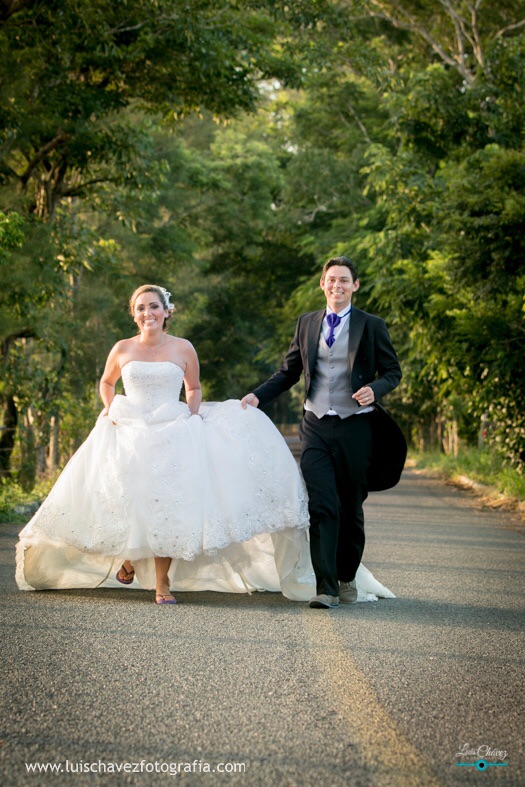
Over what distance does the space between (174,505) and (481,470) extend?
16.1 meters

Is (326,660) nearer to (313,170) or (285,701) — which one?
(285,701)

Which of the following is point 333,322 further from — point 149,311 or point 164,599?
point 164,599

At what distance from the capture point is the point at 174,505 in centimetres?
765

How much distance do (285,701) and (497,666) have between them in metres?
1.37

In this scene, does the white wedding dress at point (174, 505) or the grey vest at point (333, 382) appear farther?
the grey vest at point (333, 382)

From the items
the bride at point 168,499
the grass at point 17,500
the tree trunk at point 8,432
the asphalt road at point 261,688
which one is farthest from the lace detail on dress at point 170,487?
the tree trunk at point 8,432

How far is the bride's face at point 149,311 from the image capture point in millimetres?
8352

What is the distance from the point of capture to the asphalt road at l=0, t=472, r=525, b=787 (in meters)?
3.92

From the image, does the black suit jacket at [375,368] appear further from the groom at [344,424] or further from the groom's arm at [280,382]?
the groom's arm at [280,382]

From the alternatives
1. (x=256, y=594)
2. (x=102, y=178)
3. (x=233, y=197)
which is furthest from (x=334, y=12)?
(x=233, y=197)

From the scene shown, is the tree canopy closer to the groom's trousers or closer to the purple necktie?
the purple necktie

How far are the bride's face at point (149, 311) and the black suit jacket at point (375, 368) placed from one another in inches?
42.9

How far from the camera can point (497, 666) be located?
5.63m

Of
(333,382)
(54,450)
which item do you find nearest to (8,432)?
(54,450)
